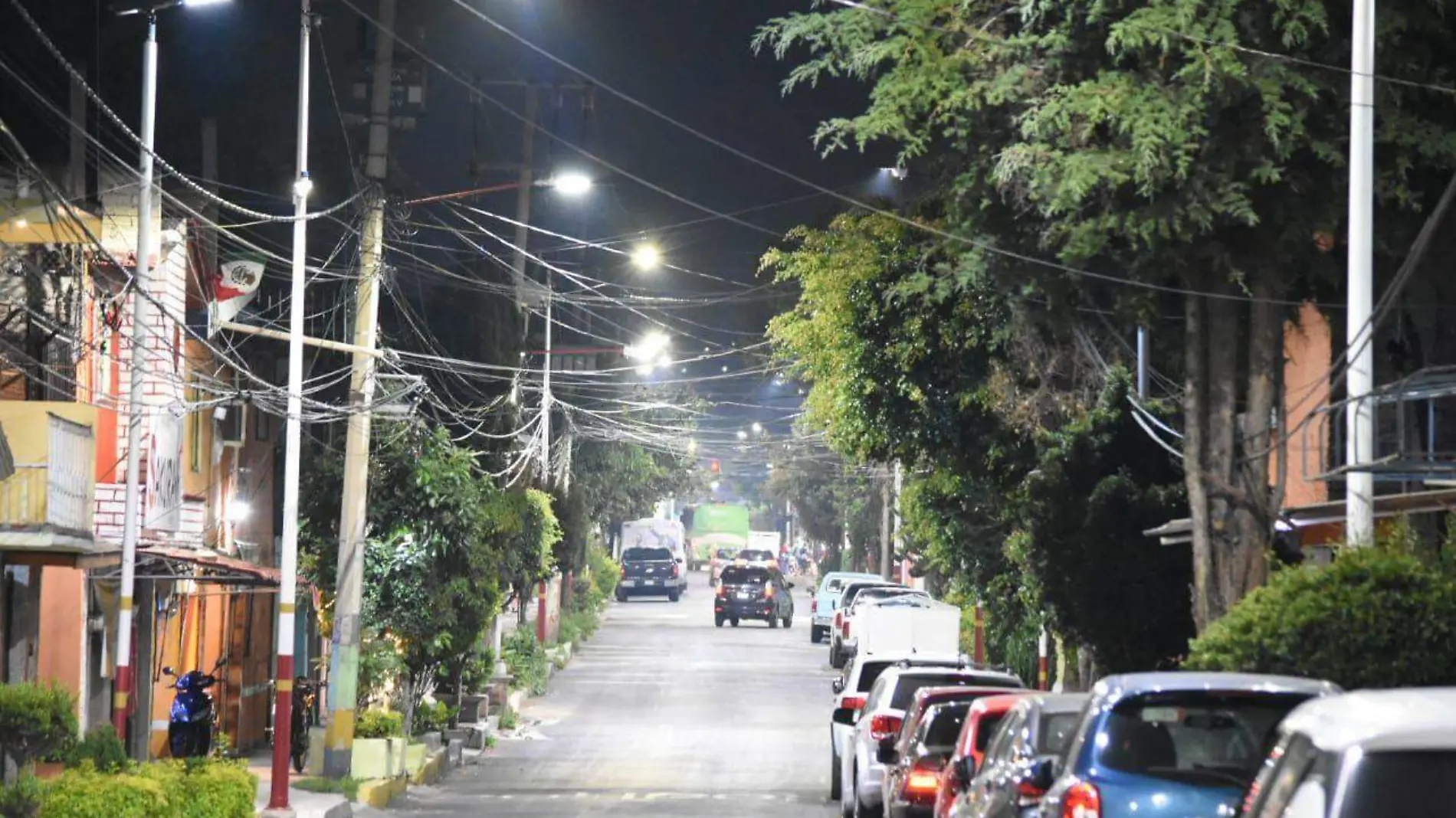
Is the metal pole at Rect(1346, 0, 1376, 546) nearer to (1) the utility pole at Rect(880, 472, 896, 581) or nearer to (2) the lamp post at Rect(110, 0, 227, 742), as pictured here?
(2) the lamp post at Rect(110, 0, 227, 742)

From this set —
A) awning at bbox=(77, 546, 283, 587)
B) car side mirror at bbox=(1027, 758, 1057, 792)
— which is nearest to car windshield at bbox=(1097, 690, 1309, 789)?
car side mirror at bbox=(1027, 758, 1057, 792)

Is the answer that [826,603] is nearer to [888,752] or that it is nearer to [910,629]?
[910,629]

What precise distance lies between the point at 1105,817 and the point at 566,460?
3985cm

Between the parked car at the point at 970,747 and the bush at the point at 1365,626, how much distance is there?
190 centimetres

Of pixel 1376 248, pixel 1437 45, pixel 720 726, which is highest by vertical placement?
pixel 1437 45

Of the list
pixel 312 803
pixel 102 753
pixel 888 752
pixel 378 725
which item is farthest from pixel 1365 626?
pixel 378 725

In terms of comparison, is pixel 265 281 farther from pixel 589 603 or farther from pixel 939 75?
pixel 589 603

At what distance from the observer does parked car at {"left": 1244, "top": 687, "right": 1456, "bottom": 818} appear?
5.73m

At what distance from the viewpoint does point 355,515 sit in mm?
25953

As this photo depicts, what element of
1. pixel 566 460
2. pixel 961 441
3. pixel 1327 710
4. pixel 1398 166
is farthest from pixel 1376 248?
pixel 566 460

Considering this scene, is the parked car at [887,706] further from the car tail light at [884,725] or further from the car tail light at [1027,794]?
the car tail light at [1027,794]

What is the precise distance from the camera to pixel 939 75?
65.8 feet

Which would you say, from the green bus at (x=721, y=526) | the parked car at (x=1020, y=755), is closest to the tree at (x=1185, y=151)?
the parked car at (x=1020, y=755)

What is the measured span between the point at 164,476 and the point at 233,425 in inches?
262
